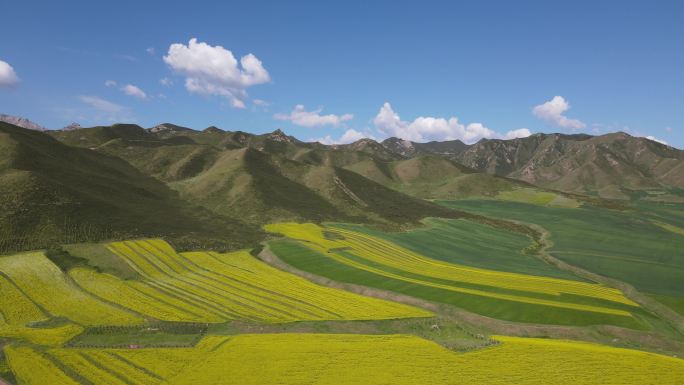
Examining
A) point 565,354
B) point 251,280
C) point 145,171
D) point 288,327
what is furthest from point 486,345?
point 145,171

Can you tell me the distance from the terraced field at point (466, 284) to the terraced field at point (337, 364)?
37.3 feet

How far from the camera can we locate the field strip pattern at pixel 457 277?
182 feet

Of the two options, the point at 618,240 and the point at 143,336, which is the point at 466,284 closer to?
the point at 143,336

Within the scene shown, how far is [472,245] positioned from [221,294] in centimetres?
6065

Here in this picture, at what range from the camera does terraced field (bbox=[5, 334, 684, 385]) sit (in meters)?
32.5

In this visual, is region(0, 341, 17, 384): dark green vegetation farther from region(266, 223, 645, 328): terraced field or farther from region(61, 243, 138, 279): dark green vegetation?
region(266, 223, 645, 328): terraced field

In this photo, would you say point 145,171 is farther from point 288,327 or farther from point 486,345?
point 486,345

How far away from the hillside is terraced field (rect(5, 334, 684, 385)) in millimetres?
47121

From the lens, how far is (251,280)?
61.9m

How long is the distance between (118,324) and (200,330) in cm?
837

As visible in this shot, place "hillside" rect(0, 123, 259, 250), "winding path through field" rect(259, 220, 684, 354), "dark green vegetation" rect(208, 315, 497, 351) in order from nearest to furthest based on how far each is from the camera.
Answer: "dark green vegetation" rect(208, 315, 497, 351) → "winding path through field" rect(259, 220, 684, 354) → "hillside" rect(0, 123, 259, 250)

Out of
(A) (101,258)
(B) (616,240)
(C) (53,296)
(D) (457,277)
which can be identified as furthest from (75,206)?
(B) (616,240)

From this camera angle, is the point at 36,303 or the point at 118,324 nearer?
the point at 118,324

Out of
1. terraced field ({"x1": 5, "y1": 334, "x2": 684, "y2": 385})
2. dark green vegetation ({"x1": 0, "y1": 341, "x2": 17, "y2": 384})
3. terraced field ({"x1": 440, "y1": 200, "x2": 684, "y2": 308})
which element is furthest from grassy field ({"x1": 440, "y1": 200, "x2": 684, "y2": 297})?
dark green vegetation ({"x1": 0, "y1": 341, "x2": 17, "y2": 384})
